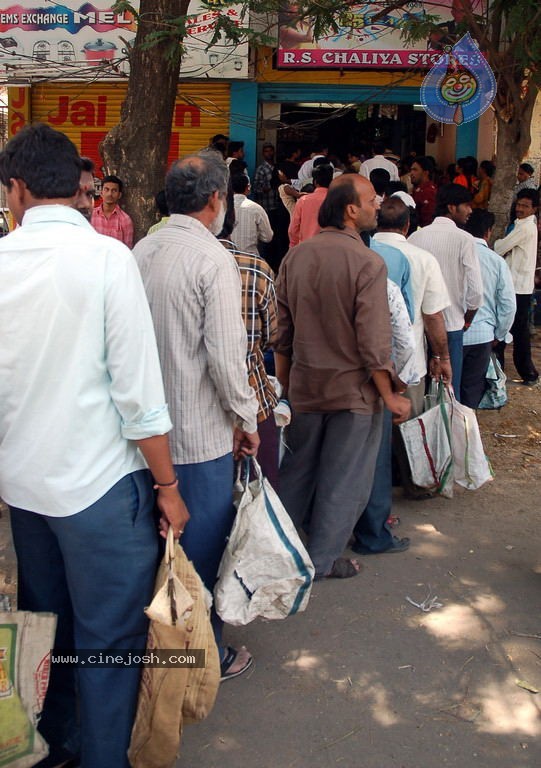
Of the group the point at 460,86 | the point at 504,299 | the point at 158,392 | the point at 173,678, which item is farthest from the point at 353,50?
the point at 173,678

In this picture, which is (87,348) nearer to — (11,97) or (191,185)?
(191,185)

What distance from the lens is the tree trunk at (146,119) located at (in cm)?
508

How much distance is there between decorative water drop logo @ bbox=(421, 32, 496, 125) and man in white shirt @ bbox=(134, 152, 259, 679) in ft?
13.9

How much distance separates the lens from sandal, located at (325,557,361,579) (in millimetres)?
4004

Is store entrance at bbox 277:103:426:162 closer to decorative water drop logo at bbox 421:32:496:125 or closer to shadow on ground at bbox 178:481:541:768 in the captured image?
decorative water drop logo at bbox 421:32:496:125

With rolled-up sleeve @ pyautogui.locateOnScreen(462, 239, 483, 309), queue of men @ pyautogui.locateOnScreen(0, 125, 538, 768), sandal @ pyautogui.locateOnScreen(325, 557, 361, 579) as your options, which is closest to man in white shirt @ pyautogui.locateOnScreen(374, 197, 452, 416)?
queue of men @ pyautogui.locateOnScreen(0, 125, 538, 768)

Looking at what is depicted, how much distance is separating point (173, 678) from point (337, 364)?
1.81 metres

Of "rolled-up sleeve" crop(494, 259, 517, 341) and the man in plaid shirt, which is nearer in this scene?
"rolled-up sleeve" crop(494, 259, 517, 341)

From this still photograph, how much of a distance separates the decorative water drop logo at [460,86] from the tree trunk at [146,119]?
2.30 metres

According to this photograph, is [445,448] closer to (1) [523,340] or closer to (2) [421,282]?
(2) [421,282]

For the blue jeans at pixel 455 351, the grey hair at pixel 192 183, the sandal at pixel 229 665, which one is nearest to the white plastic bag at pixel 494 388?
the blue jeans at pixel 455 351

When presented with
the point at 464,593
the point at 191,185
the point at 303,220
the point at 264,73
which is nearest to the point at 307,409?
the point at 464,593

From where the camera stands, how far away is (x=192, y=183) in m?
2.73

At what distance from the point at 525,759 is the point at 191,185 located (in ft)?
7.23
